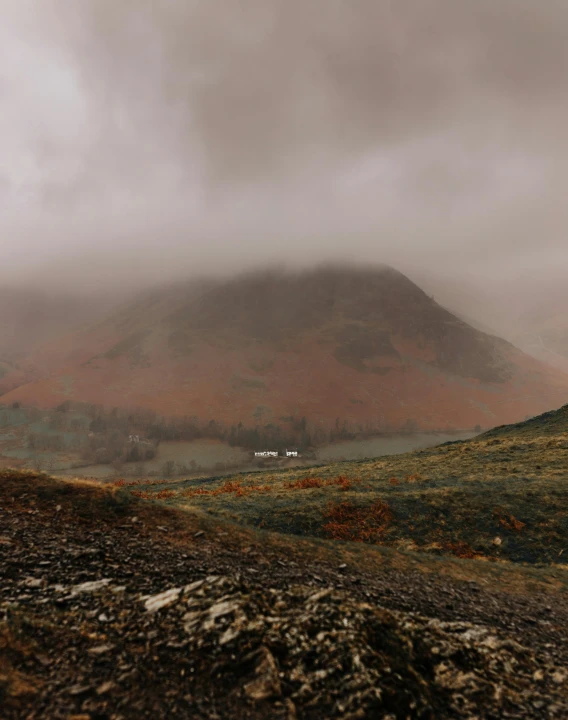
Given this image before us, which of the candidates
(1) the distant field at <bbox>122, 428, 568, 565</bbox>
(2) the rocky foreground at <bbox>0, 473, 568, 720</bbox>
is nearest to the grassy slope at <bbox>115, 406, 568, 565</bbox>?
(1) the distant field at <bbox>122, 428, 568, 565</bbox>

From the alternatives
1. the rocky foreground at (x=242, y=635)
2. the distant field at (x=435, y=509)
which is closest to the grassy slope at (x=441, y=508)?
the distant field at (x=435, y=509)

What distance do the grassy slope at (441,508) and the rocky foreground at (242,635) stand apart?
6734 mm

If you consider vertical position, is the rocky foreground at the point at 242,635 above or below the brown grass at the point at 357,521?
above

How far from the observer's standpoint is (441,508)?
2181 centimetres

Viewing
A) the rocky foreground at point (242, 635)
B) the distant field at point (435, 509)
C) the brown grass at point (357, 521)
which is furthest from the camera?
the brown grass at point (357, 521)

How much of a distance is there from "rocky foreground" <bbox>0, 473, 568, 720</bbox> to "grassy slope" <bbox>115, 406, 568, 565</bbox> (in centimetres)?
673

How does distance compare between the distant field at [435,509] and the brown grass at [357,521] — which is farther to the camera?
the brown grass at [357,521]

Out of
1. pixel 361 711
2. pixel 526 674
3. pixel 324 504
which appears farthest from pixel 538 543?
pixel 361 711

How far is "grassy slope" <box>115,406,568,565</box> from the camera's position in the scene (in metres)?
18.2

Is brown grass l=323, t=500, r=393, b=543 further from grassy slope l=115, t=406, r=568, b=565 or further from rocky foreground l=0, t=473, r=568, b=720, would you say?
rocky foreground l=0, t=473, r=568, b=720

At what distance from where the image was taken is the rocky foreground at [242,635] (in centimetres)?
595

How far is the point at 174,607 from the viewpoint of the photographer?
7945 millimetres

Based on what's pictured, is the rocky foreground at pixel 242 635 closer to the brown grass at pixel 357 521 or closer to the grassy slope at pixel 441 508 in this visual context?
the brown grass at pixel 357 521

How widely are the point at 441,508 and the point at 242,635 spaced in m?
18.5
